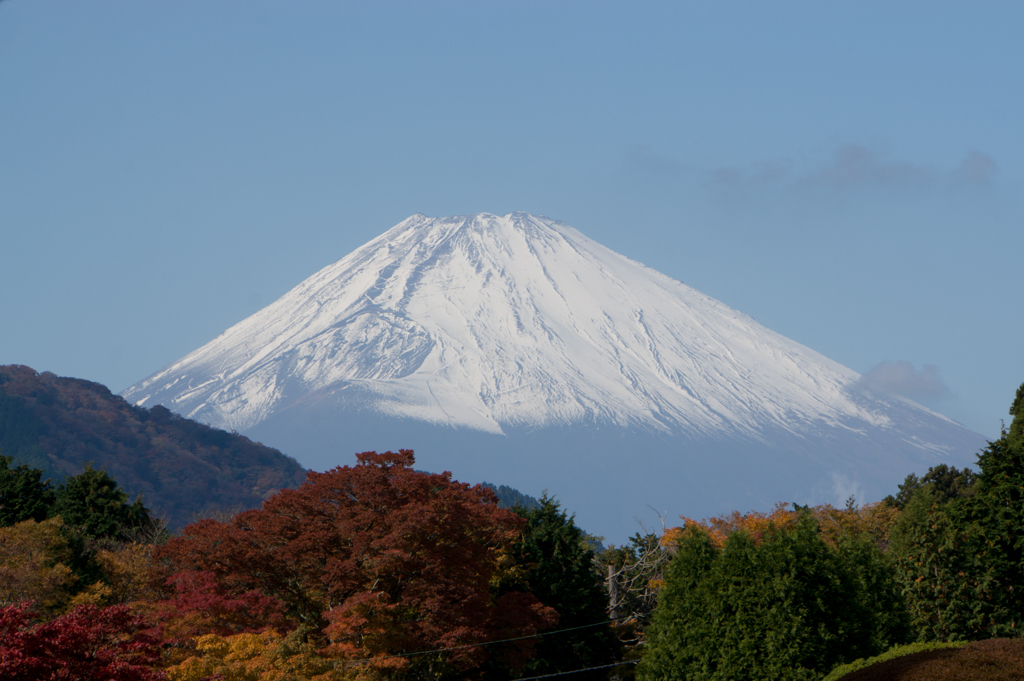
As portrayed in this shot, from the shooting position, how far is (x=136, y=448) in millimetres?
131125

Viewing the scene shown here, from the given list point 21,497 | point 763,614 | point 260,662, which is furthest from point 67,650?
point 21,497

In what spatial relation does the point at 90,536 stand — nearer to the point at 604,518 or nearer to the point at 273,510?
the point at 273,510

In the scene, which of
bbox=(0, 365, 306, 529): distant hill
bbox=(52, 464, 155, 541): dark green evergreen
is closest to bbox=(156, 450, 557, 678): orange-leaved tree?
bbox=(52, 464, 155, 541): dark green evergreen

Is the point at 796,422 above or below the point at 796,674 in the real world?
above

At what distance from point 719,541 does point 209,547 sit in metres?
20.3

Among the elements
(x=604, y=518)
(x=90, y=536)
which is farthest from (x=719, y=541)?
(x=604, y=518)

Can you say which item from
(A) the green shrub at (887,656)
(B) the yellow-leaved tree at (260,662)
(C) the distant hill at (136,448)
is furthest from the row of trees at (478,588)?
(C) the distant hill at (136,448)

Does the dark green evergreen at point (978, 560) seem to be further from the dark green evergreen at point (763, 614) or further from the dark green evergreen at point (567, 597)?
the dark green evergreen at point (567, 597)

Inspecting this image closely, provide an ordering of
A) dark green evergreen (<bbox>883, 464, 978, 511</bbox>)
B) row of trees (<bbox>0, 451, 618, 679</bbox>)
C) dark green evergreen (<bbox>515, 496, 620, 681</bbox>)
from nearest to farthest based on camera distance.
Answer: row of trees (<bbox>0, 451, 618, 679</bbox>) → dark green evergreen (<bbox>515, 496, 620, 681</bbox>) → dark green evergreen (<bbox>883, 464, 978, 511</bbox>)

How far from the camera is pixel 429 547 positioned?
25312 mm

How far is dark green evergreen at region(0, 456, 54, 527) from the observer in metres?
38.9

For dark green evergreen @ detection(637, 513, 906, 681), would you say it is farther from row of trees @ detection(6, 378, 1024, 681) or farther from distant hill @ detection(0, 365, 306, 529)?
distant hill @ detection(0, 365, 306, 529)

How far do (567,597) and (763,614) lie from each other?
32.7 feet

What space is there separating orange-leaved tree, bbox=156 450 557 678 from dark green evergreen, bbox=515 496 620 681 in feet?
9.67
